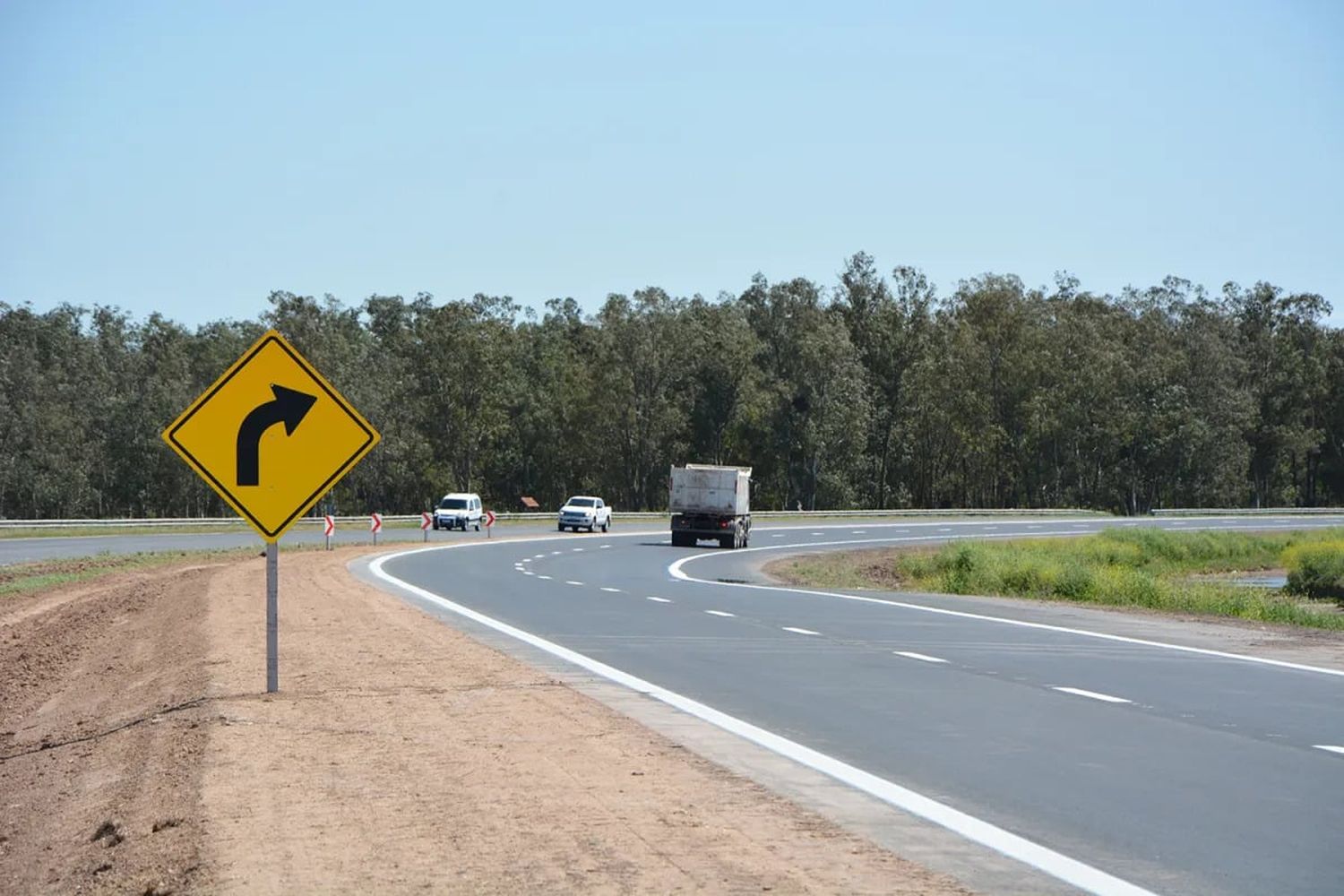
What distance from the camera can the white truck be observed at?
58875mm

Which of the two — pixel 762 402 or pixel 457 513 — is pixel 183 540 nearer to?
pixel 457 513

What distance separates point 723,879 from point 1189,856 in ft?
7.63

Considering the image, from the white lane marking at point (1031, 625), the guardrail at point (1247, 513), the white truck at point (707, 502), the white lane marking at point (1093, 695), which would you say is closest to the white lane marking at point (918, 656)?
the white lane marking at point (1093, 695)

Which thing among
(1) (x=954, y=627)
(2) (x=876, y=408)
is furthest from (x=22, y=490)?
(1) (x=954, y=627)

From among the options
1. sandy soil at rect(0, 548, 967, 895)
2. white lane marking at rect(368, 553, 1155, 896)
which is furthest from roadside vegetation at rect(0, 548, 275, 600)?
white lane marking at rect(368, 553, 1155, 896)

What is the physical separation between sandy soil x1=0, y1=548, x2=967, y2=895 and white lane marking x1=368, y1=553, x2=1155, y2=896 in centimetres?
65

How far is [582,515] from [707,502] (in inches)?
595

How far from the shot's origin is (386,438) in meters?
118

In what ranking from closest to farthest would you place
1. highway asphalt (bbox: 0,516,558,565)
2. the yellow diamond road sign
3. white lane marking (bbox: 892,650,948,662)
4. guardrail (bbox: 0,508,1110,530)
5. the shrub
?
1. the yellow diamond road sign
2. white lane marking (bbox: 892,650,948,662)
3. the shrub
4. highway asphalt (bbox: 0,516,558,565)
5. guardrail (bbox: 0,508,1110,530)

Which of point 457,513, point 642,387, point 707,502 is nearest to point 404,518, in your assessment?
point 457,513

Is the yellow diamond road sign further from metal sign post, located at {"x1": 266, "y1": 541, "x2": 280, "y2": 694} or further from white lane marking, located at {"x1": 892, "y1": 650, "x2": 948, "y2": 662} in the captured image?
white lane marking, located at {"x1": 892, "y1": 650, "x2": 948, "y2": 662}

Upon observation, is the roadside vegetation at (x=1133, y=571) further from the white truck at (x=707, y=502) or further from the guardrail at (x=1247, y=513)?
the guardrail at (x=1247, y=513)

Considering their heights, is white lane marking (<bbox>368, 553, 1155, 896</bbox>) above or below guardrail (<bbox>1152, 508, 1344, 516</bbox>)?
below

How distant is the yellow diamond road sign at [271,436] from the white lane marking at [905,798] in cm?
341
